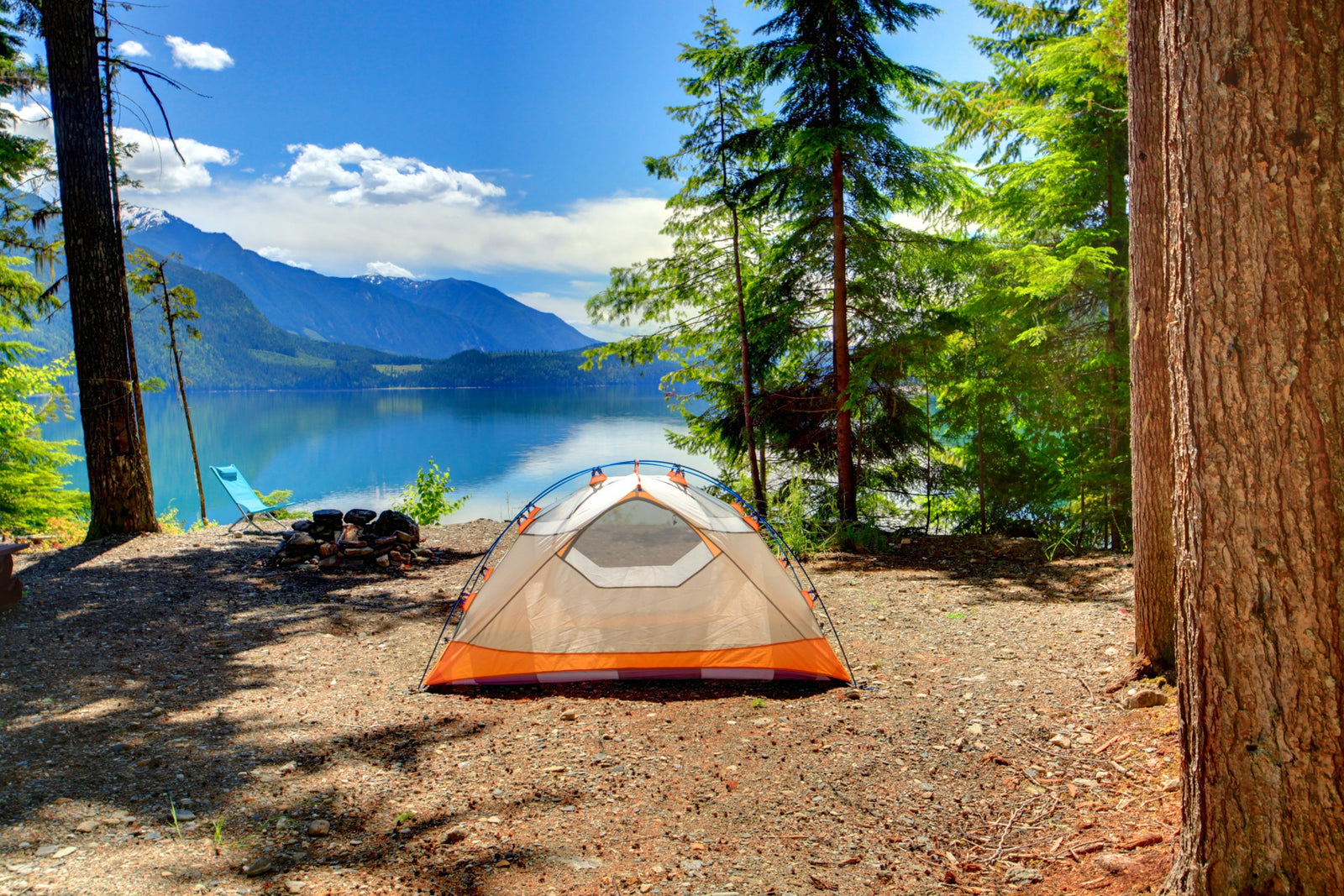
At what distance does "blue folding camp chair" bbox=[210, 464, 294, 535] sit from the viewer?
1113 cm

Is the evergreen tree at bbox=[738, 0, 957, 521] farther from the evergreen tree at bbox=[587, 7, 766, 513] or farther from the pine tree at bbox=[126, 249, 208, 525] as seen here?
the pine tree at bbox=[126, 249, 208, 525]

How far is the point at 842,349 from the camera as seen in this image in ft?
32.6

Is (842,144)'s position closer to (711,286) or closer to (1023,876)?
(711,286)

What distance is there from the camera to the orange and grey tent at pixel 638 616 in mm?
4922

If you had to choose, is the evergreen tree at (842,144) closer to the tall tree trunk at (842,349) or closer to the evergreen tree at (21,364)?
the tall tree trunk at (842,349)

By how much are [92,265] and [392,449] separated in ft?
134

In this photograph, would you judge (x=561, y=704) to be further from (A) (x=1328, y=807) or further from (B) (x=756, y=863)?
(A) (x=1328, y=807)

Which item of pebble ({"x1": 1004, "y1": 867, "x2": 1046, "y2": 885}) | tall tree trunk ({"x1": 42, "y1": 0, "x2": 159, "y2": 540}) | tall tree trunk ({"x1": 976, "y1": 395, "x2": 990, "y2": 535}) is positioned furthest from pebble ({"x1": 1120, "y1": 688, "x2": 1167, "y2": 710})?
tall tree trunk ({"x1": 42, "y1": 0, "x2": 159, "y2": 540})

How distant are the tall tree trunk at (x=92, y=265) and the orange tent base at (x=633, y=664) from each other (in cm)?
726

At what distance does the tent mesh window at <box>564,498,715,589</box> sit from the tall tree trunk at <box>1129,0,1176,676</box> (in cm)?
273

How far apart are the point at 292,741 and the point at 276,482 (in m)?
36.0

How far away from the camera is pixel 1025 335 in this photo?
8.15 meters

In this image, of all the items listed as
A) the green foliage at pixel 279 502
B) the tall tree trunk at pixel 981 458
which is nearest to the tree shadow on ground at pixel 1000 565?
the tall tree trunk at pixel 981 458

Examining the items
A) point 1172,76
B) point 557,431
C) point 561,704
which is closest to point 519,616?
point 561,704
